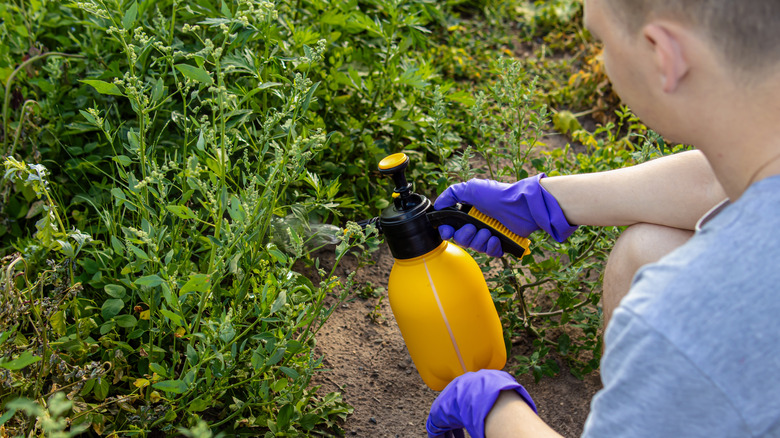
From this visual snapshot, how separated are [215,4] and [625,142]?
5.82 feet

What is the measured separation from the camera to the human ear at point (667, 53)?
1.00 metres

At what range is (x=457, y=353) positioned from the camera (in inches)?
64.6

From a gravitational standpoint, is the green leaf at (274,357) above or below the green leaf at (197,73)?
below

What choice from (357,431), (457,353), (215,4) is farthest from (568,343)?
(215,4)

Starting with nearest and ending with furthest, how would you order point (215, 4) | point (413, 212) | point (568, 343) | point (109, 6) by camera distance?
point (413, 212)
point (109, 6)
point (568, 343)
point (215, 4)

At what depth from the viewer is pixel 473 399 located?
53.6 inches

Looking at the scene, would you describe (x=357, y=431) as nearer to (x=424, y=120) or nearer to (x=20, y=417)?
(x=20, y=417)

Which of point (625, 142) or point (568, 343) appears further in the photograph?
point (625, 142)

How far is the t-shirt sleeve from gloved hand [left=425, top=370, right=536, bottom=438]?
1.23 feet

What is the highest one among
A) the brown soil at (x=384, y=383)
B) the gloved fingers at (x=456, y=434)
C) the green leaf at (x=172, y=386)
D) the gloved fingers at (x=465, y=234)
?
the gloved fingers at (x=465, y=234)

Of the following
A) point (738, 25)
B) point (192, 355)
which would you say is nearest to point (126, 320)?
point (192, 355)

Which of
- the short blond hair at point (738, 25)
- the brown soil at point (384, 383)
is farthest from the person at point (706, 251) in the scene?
the brown soil at point (384, 383)

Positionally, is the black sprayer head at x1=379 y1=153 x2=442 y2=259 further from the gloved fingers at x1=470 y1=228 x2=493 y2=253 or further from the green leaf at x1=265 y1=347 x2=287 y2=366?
the green leaf at x1=265 y1=347 x2=287 y2=366

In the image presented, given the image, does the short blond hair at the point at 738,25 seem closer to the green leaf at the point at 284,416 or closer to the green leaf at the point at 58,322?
the green leaf at the point at 284,416
